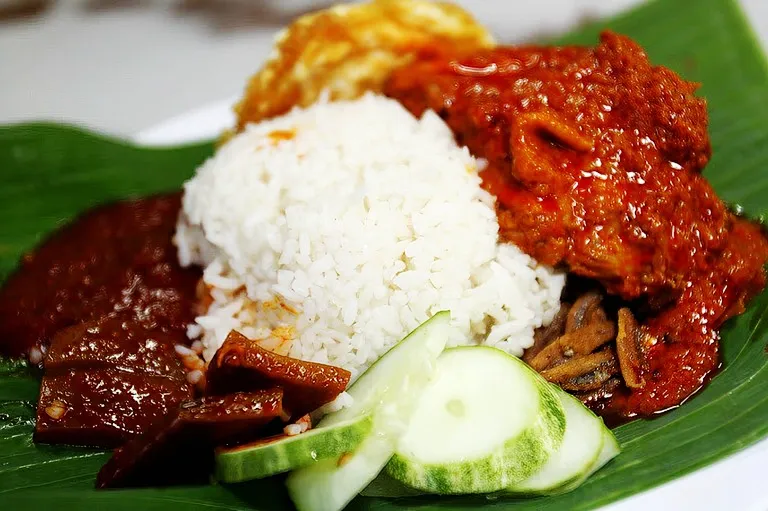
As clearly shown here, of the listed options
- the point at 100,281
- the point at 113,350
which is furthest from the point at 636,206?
the point at 100,281

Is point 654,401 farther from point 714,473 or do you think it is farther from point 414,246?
point 414,246

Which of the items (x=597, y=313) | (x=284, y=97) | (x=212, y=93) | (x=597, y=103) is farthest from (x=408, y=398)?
(x=212, y=93)

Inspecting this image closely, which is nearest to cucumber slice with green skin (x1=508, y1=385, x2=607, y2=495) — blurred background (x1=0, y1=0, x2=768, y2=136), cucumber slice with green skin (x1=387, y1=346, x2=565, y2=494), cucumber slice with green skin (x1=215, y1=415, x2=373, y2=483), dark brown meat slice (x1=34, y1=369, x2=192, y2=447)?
cucumber slice with green skin (x1=387, y1=346, x2=565, y2=494)

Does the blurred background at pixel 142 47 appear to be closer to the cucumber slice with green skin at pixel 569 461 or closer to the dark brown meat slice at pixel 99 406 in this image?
the dark brown meat slice at pixel 99 406

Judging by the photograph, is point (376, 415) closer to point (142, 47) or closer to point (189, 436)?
point (189, 436)

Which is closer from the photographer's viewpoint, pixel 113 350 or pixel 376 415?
pixel 376 415

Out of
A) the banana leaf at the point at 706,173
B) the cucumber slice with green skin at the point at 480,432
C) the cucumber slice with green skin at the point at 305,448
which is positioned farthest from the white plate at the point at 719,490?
the cucumber slice with green skin at the point at 305,448
